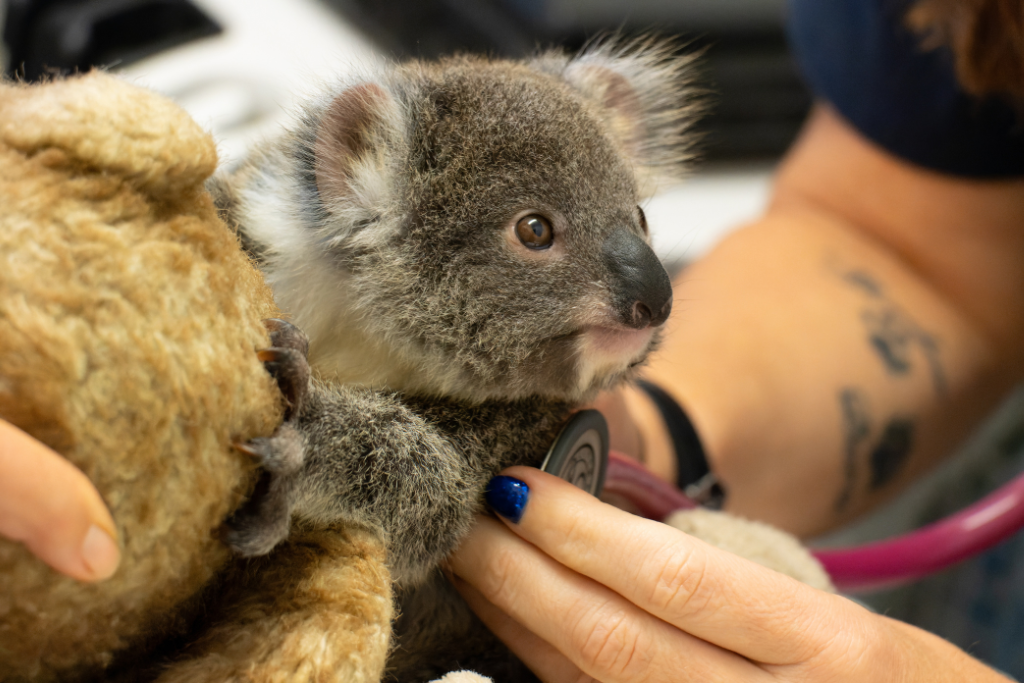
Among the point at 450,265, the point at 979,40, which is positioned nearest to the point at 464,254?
the point at 450,265

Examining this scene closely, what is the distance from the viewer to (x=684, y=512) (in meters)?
0.87

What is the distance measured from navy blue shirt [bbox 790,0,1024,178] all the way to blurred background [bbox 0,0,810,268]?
290 millimetres

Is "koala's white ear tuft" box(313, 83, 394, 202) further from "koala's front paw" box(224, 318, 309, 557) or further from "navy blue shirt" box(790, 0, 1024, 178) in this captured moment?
"navy blue shirt" box(790, 0, 1024, 178)

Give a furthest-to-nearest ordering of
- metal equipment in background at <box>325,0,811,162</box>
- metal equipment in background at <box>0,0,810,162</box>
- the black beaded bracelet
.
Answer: metal equipment in background at <box>325,0,811,162</box> → metal equipment in background at <box>0,0,810,162</box> → the black beaded bracelet

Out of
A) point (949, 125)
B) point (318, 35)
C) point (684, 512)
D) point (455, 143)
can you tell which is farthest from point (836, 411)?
point (318, 35)

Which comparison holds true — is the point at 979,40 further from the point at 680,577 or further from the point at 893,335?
the point at 680,577

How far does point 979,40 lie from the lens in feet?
4.26

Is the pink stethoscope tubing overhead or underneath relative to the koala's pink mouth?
underneath

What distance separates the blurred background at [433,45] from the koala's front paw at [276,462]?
100 centimetres

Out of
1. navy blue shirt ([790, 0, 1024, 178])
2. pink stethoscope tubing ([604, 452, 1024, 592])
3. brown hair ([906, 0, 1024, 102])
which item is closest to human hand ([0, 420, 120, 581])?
pink stethoscope tubing ([604, 452, 1024, 592])

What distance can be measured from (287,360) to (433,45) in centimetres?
223

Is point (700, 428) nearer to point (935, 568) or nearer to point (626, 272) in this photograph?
point (935, 568)

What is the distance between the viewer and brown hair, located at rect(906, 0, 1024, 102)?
1.25 meters

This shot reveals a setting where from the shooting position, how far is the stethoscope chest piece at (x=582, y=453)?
0.74 m
